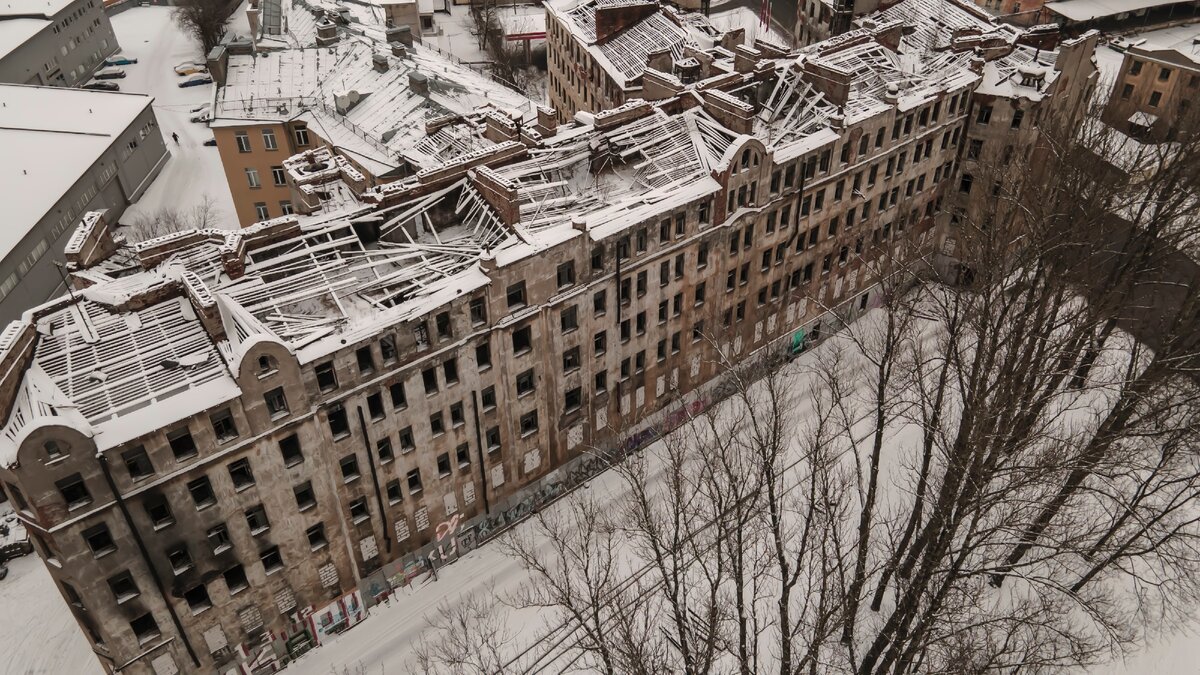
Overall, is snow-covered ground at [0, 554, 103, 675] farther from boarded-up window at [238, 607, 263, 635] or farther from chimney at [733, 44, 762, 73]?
chimney at [733, 44, 762, 73]

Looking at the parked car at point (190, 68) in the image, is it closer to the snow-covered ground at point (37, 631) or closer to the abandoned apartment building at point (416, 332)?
the abandoned apartment building at point (416, 332)

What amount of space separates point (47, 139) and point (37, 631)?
66241 mm

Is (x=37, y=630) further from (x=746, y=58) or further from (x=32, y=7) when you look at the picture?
(x=32, y=7)

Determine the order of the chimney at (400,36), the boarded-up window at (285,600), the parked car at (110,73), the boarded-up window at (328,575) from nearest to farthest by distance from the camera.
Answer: the boarded-up window at (285,600)
the boarded-up window at (328,575)
the chimney at (400,36)
the parked car at (110,73)

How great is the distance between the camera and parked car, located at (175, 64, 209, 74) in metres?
140

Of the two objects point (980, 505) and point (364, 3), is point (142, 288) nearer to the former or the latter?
point (980, 505)

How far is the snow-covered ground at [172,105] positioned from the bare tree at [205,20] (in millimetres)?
2671

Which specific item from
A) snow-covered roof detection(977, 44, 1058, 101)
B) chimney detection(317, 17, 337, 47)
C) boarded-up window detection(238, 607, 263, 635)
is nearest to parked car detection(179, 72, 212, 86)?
chimney detection(317, 17, 337, 47)

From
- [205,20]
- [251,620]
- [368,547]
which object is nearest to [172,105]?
[205,20]

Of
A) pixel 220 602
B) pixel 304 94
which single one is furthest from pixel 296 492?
pixel 304 94

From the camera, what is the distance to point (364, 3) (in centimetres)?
10881

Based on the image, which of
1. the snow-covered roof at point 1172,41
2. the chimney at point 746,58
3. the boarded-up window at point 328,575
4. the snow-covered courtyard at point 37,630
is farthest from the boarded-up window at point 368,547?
the snow-covered roof at point 1172,41

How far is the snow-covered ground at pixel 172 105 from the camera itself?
336 feet

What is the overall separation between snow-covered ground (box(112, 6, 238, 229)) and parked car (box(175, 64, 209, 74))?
1.33 meters
